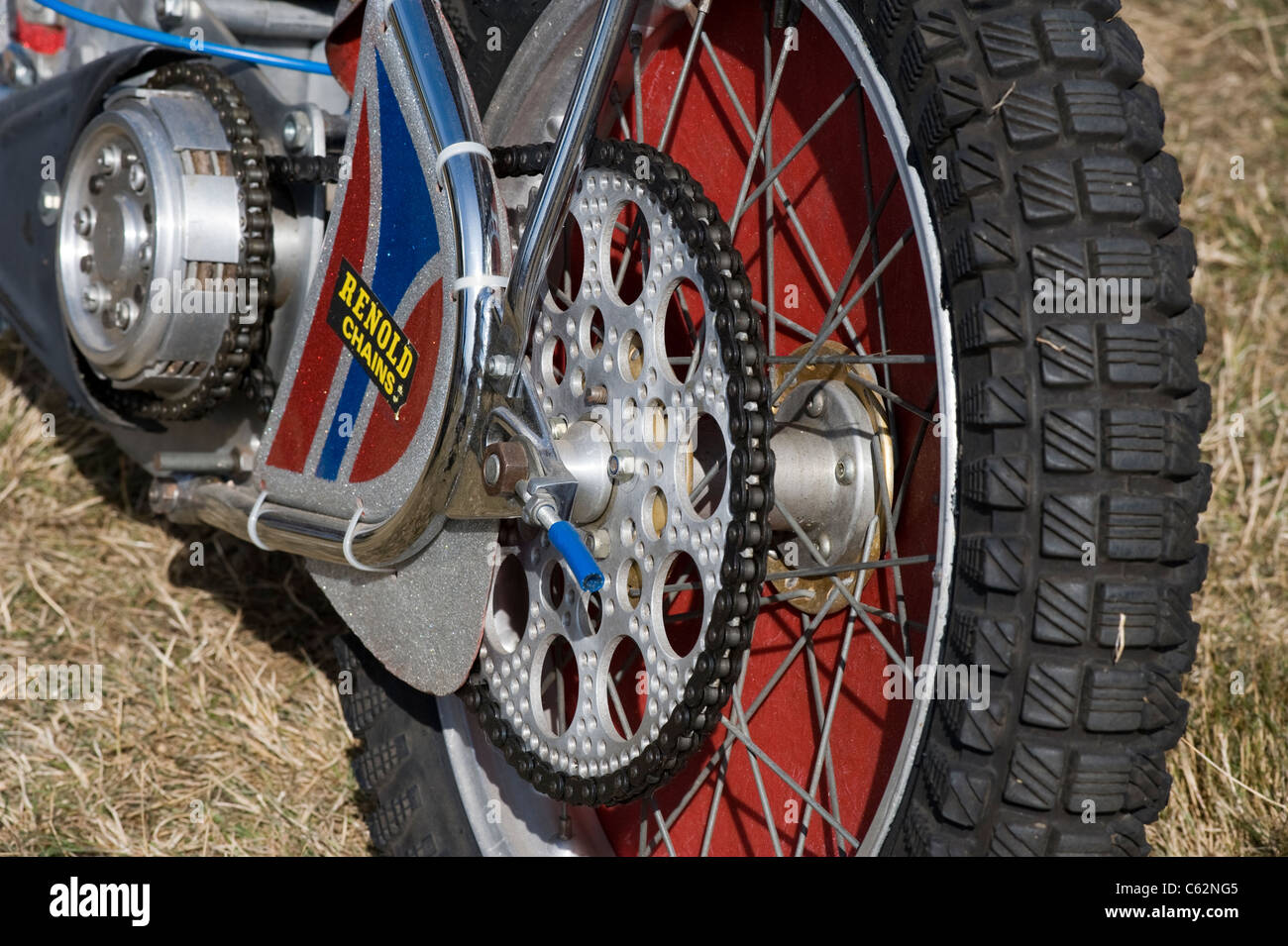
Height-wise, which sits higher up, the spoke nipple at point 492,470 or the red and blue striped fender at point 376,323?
the red and blue striped fender at point 376,323

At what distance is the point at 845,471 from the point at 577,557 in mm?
315

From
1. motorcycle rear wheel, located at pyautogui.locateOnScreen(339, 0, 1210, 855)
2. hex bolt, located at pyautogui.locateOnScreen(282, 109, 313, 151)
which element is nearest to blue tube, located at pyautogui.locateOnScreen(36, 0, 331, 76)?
hex bolt, located at pyautogui.locateOnScreen(282, 109, 313, 151)

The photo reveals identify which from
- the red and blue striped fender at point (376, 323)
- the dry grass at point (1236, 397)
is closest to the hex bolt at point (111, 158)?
the red and blue striped fender at point (376, 323)

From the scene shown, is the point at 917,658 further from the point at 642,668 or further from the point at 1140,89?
the point at 1140,89

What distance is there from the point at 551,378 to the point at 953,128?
24.0 inches

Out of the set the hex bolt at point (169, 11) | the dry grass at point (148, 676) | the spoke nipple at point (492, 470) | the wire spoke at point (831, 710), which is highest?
the hex bolt at point (169, 11)

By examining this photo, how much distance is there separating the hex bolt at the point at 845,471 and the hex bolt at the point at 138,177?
3.82 feet

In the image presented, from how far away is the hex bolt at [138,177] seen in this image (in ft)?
7.09

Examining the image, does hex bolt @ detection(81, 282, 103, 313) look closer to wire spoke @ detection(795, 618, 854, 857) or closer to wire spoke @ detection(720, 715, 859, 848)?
wire spoke @ detection(720, 715, 859, 848)

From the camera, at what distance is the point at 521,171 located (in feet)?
6.23

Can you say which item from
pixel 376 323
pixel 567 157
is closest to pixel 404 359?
pixel 376 323

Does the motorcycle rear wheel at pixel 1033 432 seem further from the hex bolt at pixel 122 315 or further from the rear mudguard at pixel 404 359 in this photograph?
the hex bolt at pixel 122 315

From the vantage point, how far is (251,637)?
2881 millimetres

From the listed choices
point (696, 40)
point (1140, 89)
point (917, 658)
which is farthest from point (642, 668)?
point (1140, 89)
